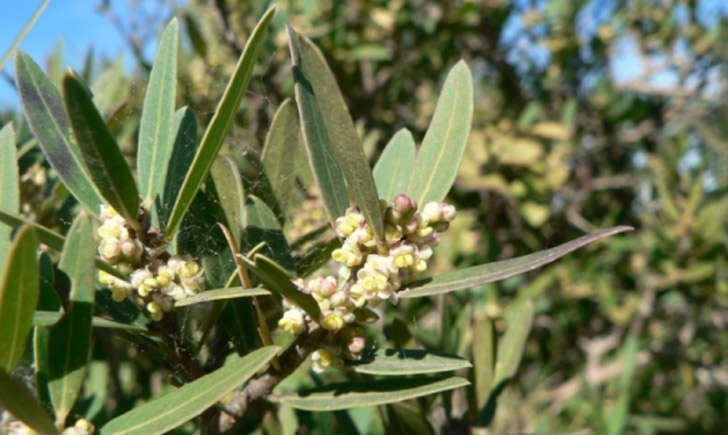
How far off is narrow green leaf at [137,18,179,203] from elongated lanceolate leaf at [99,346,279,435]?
0.20 meters

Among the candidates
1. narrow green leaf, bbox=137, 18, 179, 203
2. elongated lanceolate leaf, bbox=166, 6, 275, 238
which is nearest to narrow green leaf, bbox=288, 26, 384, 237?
elongated lanceolate leaf, bbox=166, 6, 275, 238

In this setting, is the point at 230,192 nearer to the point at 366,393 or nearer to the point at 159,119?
the point at 159,119

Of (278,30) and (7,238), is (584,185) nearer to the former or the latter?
(278,30)

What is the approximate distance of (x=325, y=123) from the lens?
2.05 feet

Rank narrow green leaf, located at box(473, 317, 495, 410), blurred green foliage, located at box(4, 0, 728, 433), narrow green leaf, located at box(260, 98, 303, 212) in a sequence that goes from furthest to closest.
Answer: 1. blurred green foliage, located at box(4, 0, 728, 433)
2. narrow green leaf, located at box(473, 317, 495, 410)
3. narrow green leaf, located at box(260, 98, 303, 212)

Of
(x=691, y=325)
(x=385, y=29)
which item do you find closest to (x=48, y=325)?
(x=385, y=29)

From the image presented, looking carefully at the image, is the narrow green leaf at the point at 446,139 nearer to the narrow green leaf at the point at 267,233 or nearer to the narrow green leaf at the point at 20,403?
the narrow green leaf at the point at 267,233

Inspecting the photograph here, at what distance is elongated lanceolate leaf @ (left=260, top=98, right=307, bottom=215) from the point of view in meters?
0.81

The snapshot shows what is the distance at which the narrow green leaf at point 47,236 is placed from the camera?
56 centimetres

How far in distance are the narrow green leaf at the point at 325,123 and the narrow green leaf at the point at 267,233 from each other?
0.11 meters

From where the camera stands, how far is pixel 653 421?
2.59 metres

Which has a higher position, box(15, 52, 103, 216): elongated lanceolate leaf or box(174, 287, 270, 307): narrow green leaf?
box(15, 52, 103, 216): elongated lanceolate leaf

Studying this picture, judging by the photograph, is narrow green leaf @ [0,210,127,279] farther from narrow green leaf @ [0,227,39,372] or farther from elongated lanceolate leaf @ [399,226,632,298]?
elongated lanceolate leaf @ [399,226,632,298]

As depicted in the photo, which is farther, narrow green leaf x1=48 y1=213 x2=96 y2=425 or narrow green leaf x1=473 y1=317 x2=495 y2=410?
narrow green leaf x1=473 y1=317 x2=495 y2=410
